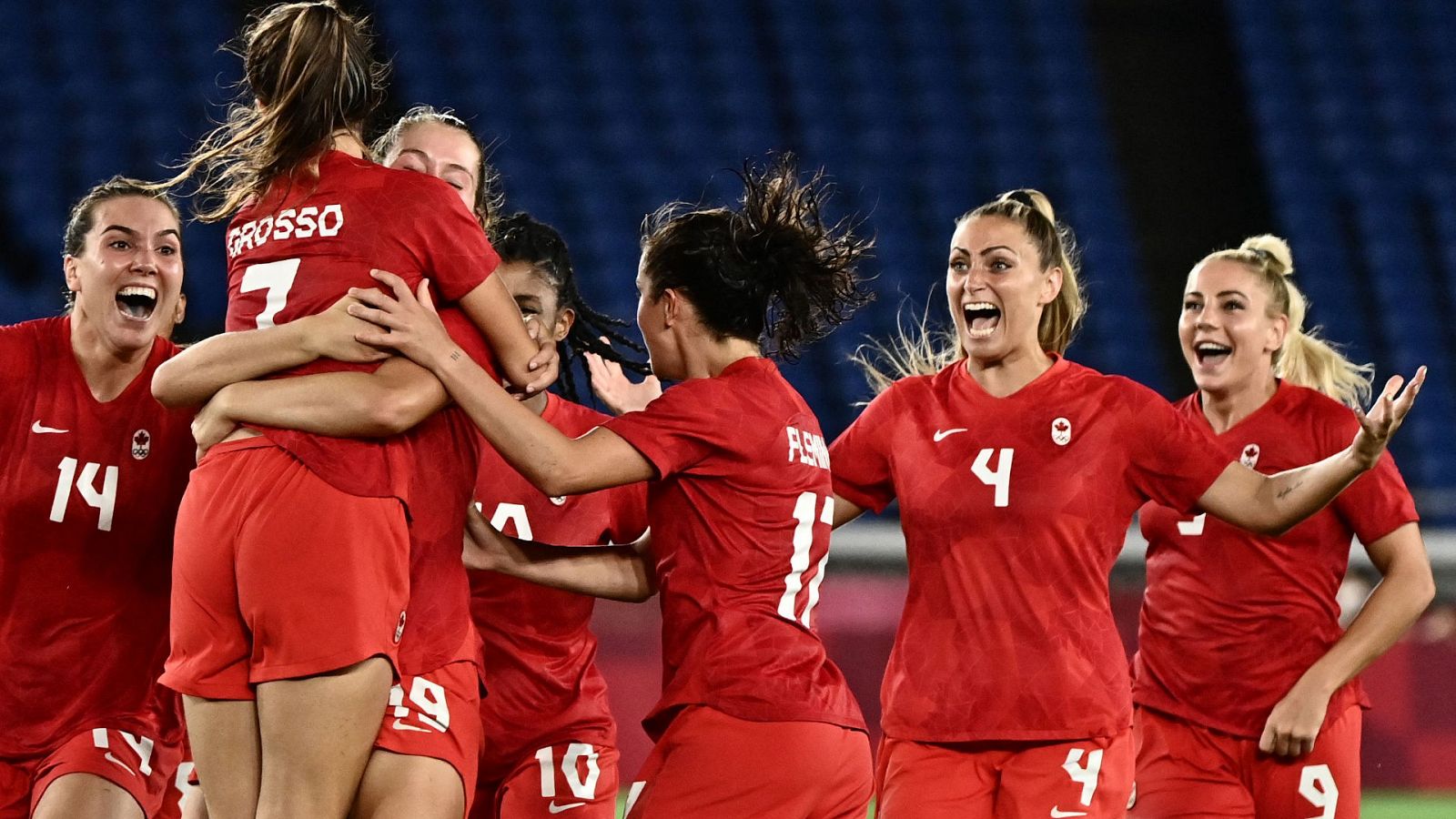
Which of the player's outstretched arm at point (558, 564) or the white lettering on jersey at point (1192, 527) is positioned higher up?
the player's outstretched arm at point (558, 564)

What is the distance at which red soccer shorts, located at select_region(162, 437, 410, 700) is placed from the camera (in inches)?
125

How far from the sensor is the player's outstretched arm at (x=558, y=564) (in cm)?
396

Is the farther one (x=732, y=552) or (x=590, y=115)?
(x=590, y=115)

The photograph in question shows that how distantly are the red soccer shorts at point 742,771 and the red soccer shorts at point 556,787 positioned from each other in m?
0.63

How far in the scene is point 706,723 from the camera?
356 cm

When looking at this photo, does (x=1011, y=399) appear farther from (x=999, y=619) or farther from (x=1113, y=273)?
(x=1113, y=273)

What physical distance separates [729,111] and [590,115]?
1.07m

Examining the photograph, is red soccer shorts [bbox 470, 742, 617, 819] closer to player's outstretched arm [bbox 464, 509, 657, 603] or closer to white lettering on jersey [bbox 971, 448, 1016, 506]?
player's outstretched arm [bbox 464, 509, 657, 603]

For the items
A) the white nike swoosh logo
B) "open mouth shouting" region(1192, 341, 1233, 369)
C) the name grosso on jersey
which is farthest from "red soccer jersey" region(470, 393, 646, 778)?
"open mouth shouting" region(1192, 341, 1233, 369)

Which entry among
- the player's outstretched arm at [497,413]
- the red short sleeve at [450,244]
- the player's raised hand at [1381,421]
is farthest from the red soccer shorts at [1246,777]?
the red short sleeve at [450,244]

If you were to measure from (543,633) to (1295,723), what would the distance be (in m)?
2.01

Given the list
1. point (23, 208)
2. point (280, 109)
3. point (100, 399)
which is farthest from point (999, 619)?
A: point (23, 208)

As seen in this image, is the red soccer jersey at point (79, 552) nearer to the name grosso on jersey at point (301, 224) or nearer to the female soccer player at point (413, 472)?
the female soccer player at point (413, 472)

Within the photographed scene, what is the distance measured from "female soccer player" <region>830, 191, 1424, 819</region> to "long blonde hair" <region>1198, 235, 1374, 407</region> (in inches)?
37.3
